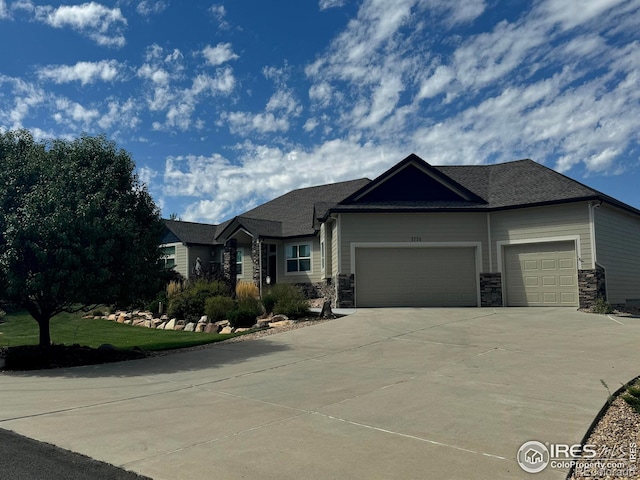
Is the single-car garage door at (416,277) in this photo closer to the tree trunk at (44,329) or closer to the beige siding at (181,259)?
the tree trunk at (44,329)

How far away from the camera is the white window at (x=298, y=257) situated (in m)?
26.9

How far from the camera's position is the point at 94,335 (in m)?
18.3

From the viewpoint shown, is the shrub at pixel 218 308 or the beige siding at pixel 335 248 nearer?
the shrub at pixel 218 308

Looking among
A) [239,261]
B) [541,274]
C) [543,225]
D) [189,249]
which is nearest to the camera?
[543,225]

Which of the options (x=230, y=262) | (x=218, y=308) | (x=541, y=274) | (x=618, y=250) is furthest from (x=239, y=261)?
(x=618, y=250)

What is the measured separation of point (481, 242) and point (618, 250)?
5099mm

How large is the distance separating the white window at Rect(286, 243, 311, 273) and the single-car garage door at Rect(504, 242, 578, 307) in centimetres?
1053

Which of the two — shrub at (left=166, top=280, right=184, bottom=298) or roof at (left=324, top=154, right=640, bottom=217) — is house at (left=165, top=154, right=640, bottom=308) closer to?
roof at (left=324, top=154, right=640, bottom=217)

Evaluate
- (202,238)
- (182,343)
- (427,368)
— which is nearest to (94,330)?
(182,343)

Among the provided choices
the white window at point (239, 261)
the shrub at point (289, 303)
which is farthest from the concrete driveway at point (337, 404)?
the white window at point (239, 261)

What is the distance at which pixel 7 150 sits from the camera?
39.9 ft

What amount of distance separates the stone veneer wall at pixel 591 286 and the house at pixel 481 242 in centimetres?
3

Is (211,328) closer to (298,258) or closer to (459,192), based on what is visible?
(298,258)

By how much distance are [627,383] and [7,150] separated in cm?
1339
